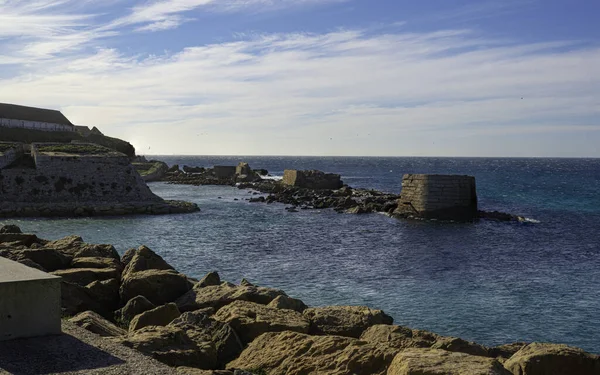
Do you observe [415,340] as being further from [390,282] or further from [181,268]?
[181,268]

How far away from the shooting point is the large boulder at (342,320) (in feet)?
37.2

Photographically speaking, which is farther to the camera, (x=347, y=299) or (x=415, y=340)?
(x=347, y=299)

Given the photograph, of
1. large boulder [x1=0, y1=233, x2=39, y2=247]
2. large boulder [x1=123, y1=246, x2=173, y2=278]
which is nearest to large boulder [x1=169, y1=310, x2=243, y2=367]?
large boulder [x1=123, y1=246, x2=173, y2=278]

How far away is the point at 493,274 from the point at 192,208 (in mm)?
30132

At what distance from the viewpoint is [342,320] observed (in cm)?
1166

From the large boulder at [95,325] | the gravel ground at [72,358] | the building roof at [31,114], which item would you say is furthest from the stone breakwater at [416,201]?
the gravel ground at [72,358]

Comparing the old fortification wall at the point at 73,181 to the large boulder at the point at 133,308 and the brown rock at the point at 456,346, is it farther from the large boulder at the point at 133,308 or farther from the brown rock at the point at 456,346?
the brown rock at the point at 456,346

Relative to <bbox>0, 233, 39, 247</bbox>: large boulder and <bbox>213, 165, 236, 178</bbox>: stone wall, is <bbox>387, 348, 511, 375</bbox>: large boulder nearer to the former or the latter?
<bbox>0, 233, 39, 247</bbox>: large boulder

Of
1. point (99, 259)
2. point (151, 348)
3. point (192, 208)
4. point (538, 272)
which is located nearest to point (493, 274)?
point (538, 272)

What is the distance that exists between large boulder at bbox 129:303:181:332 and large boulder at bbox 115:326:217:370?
1.25 metres

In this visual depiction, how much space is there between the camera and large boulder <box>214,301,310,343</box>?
10.9 meters

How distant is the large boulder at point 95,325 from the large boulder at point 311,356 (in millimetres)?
2176

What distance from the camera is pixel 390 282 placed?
890 inches

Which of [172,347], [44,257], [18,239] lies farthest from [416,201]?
[172,347]
